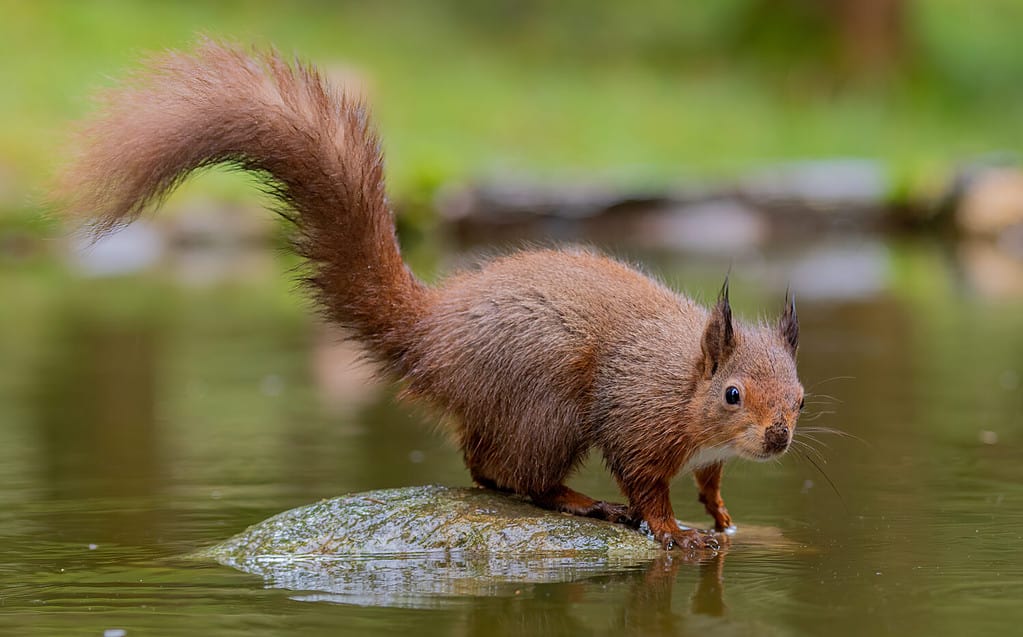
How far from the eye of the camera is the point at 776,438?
21.1 ft

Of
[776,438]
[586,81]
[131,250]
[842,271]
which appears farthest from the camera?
[586,81]

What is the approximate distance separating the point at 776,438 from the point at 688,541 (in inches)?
23.7

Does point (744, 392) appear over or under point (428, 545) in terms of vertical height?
over

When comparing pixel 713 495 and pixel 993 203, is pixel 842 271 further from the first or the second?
pixel 713 495

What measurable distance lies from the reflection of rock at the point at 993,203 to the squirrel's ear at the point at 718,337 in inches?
749

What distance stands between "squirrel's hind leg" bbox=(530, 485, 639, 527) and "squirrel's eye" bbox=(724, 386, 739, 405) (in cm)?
73

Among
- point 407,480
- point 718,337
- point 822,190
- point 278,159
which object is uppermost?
point 822,190

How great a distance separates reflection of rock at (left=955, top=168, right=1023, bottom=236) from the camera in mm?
24531

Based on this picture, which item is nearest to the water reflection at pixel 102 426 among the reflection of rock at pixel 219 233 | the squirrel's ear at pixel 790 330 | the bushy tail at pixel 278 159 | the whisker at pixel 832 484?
the bushy tail at pixel 278 159

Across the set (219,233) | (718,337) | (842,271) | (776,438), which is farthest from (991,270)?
(776,438)

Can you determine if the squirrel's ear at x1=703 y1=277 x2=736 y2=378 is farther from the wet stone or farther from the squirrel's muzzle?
the wet stone

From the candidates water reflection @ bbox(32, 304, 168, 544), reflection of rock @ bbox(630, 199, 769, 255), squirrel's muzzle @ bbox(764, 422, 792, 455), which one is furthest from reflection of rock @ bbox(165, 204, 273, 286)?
squirrel's muzzle @ bbox(764, 422, 792, 455)

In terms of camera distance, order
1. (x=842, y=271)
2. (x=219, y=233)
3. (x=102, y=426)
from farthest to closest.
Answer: (x=219, y=233) → (x=842, y=271) → (x=102, y=426)

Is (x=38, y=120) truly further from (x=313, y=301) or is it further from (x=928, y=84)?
(x=313, y=301)
